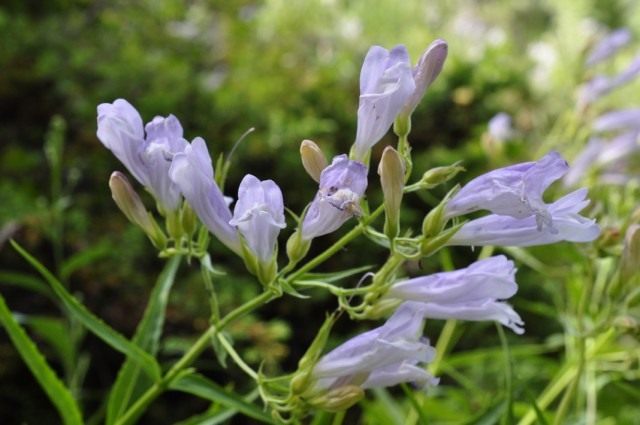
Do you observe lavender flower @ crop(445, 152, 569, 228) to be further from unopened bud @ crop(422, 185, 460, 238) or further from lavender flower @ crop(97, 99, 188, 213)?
lavender flower @ crop(97, 99, 188, 213)

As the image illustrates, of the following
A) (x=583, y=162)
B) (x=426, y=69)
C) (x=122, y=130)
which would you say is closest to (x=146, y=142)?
(x=122, y=130)

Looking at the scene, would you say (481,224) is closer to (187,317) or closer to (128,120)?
(128,120)

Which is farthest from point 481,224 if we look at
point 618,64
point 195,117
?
point 618,64

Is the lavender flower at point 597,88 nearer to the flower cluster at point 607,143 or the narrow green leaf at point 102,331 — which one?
the flower cluster at point 607,143

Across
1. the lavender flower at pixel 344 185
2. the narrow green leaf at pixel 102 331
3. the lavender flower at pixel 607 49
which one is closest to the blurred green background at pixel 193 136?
the lavender flower at pixel 607 49

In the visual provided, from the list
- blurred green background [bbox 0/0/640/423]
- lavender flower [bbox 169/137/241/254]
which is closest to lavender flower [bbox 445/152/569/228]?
lavender flower [bbox 169/137/241/254]

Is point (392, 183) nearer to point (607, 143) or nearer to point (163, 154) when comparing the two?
point (163, 154)
